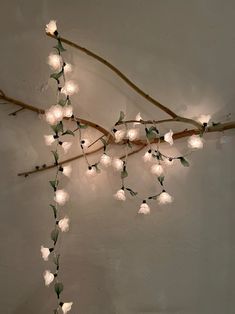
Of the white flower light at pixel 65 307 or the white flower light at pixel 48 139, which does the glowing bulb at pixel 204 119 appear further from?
the white flower light at pixel 65 307

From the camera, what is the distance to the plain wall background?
1.35m

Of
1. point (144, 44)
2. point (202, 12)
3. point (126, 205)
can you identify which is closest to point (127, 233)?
point (126, 205)

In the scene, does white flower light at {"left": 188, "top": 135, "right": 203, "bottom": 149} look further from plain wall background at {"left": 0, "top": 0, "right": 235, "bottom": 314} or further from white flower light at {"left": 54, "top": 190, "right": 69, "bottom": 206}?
white flower light at {"left": 54, "top": 190, "right": 69, "bottom": 206}

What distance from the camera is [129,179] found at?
1381 millimetres

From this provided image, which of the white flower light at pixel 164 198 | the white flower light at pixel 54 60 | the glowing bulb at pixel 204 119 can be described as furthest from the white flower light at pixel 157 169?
the white flower light at pixel 54 60

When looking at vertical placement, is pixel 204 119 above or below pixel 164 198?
above

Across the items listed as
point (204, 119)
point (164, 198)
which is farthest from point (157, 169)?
point (204, 119)

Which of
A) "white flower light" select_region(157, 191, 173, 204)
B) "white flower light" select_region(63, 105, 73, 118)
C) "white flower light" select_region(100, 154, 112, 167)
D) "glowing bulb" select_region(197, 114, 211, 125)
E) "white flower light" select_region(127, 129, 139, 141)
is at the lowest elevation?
"white flower light" select_region(157, 191, 173, 204)

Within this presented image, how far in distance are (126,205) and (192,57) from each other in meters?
0.62

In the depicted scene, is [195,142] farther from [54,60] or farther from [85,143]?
[54,60]

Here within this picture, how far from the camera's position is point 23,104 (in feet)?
4.49

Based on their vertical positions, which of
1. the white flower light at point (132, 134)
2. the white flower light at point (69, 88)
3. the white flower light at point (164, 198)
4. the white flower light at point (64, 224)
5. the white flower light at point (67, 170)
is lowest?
the white flower light at point (64, 224)

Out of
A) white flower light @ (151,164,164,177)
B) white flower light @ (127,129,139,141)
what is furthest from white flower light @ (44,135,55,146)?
white flower light @ (151,164,164,177)

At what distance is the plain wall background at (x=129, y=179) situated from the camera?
1.35m
